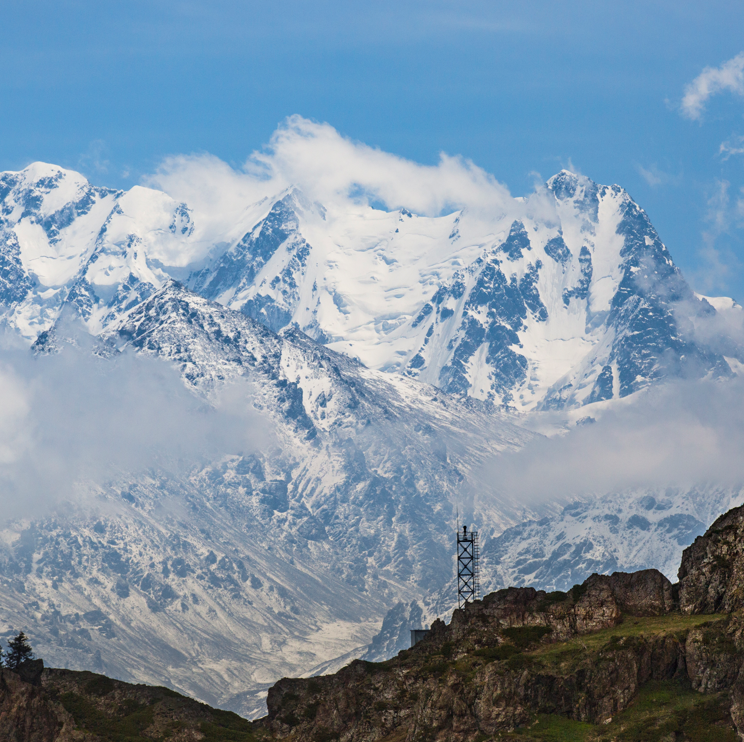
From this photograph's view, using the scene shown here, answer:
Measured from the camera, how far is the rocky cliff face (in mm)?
159625

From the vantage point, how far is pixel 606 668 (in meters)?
168

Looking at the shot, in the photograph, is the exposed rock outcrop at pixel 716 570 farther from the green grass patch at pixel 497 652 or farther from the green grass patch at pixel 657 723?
the green grass patch at pixel 497 652

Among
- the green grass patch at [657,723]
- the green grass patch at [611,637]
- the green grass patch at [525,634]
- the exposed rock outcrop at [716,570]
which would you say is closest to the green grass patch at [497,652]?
the green grass patch at [525,634]

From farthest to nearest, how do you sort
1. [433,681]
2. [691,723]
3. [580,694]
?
[433,681] < [580,694] < [691,723]

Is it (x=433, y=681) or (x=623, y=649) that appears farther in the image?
(x=433, y=681)

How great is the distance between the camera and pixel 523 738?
163375 millimetres

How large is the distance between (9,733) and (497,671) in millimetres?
70000

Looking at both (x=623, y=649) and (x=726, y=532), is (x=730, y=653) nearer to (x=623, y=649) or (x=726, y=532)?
(x=623, y=649)

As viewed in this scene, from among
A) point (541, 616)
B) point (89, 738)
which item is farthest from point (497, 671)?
point (89, 738)

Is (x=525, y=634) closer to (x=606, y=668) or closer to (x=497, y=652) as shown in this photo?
(x=497, y=652)

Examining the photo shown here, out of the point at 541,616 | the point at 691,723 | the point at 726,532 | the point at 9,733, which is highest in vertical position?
the point at 726,532

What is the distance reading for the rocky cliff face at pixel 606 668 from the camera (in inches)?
6284

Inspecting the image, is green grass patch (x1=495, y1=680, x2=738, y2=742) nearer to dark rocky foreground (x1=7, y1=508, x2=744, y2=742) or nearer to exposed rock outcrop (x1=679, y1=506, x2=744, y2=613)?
dark rocky foreground (x1=7, y1=508, x2=744, y2=742)

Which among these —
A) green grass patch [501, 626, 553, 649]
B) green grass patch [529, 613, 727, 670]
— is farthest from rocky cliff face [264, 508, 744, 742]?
green grass patch [529, 613, 727, 670]
